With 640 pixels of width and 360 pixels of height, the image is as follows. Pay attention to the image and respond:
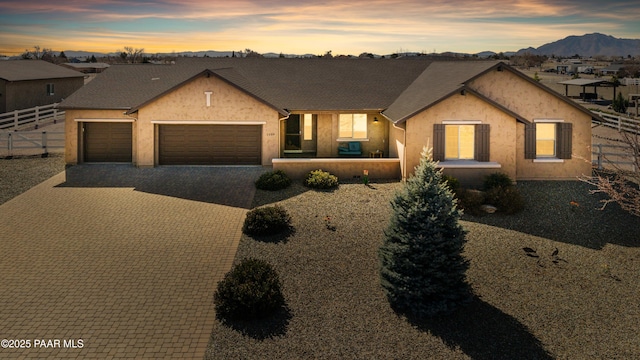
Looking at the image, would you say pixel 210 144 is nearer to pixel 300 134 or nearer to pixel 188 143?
pixel 188 143

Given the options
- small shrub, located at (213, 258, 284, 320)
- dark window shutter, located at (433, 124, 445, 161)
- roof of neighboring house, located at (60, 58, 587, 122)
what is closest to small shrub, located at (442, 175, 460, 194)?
dark window shutter, located at (433, 124, 445, 161)

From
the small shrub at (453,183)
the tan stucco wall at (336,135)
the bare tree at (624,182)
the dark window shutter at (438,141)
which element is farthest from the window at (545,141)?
the tan stucco wall at (336,135)

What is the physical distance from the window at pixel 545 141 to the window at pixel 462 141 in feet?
11.3

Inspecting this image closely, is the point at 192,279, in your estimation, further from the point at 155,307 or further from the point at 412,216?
the point at 412,216

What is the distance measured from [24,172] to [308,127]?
613 inches

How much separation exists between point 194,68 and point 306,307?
24529mm

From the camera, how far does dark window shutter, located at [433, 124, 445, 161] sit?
23.4 meters

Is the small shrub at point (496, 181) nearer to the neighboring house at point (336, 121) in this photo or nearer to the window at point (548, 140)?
the neighboring house at point (336, 121)

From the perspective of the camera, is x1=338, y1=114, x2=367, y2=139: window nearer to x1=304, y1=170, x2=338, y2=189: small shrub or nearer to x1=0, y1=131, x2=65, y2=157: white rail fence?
x1=304, y1=170, x2=338, y2=189: small shrub

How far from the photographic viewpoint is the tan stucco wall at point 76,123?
26969 mm

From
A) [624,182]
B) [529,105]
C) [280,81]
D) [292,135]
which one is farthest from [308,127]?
[624,182]

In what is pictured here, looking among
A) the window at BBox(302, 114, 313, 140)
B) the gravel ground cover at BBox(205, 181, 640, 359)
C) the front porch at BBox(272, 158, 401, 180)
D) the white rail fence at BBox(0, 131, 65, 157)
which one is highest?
the window at BBox(302, 114, 313, 140)

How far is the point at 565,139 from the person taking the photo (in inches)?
963

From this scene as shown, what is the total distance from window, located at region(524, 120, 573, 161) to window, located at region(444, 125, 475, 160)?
2.70 meters
